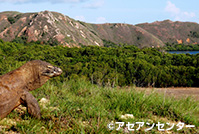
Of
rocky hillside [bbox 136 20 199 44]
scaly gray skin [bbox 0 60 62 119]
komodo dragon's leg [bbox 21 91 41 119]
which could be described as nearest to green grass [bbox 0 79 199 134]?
komodo dragon's leg [bbox 21 91 41 119]

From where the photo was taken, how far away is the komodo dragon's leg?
3814 mm

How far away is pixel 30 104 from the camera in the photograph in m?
3.85

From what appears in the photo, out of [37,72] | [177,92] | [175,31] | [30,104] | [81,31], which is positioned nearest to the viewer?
[30,104]

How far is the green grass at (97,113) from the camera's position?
3783mm

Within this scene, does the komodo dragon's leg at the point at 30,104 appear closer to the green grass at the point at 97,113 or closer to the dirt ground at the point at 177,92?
the green grass at the point at 97,113

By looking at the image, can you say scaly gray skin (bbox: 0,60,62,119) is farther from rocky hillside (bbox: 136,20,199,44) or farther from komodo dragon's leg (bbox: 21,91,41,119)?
rocky hillside (bbox: 136,20,199,44)

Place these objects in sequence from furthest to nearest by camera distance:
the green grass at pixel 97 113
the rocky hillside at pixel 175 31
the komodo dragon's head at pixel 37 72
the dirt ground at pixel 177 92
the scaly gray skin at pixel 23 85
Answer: the rocky hillside at pixel 175 31
the dirt ground at pixel 177 92
the komodo dragon's head at pixel 37 72
the green grass at pixel 97 113
the scaly gray skin at pixel 23 85

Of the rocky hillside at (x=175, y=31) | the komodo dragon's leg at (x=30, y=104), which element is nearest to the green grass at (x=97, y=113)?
the komodo dragon's leg at (x=30, y=104)

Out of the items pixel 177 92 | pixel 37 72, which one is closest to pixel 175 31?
pixel 177 92

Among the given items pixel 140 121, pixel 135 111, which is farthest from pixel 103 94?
pixel 140 121

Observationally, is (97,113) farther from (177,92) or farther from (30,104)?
(177,92)

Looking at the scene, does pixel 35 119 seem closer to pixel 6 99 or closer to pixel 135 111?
pixel 6 99

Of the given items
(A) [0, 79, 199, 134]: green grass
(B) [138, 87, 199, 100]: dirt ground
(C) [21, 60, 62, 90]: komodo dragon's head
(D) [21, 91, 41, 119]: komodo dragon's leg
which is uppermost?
(C) [21, 60, 62, 90]: komodo dragon's head

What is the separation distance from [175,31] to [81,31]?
76.3 metres
